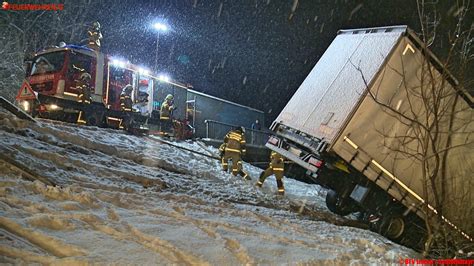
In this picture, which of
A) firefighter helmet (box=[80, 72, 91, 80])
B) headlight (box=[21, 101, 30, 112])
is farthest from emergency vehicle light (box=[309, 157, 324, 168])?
headlight (box=[21, 101, 30, 112])

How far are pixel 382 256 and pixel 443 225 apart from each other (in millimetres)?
1413

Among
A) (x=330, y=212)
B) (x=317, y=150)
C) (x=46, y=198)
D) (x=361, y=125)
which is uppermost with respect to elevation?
(x=361, y=125)

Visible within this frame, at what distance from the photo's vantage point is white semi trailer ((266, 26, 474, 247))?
690 cm

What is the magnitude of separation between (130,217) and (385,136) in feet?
16.8

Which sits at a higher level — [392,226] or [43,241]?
[43,241]

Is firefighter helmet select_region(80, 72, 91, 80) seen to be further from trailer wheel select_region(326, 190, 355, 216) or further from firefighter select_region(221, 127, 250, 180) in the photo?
trailer wheel select_region(326, 190, 355, 216)

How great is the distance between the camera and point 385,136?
714cm

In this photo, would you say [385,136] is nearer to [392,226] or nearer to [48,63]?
[392,226]

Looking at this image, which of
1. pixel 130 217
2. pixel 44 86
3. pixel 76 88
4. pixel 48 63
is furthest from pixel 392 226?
pixel 48 63

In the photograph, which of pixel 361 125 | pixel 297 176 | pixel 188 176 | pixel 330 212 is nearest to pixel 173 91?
pixel 297 176

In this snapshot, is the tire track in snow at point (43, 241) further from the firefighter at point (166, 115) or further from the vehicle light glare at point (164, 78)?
the vehicle light glare at point (164, 78)

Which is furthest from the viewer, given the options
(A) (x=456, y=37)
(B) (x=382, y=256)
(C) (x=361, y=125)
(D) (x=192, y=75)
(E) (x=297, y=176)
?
(D) (x=192, y=75)

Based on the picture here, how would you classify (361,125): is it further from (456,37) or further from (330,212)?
(330,212)

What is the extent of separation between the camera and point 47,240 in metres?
3.27
